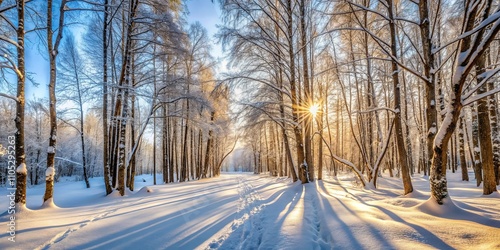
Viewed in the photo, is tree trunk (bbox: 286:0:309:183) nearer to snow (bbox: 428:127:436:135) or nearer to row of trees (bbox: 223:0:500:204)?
row of trees (bbox: 223:0:500:204)

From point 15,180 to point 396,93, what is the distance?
457 inches

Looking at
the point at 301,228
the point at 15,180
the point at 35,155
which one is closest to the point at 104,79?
the point at 15,180

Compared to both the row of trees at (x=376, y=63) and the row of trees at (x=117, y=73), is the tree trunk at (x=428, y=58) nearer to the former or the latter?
the row of trees at (x=376, y=63)

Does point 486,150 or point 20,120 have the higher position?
point 20,120

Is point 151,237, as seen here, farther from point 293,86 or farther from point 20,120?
point 293,86

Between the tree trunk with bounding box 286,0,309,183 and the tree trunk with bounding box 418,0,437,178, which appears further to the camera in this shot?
the tree trunk with bounding box 286,0,309,183

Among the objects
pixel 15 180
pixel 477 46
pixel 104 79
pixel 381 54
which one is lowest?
pixel 15 180

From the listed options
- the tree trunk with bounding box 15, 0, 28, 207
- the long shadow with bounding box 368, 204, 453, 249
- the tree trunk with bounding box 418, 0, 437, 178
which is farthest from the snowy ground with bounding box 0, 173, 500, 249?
the tree trunk with bounding box 418, 0, 437, 178

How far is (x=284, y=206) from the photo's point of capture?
6031 millimetres

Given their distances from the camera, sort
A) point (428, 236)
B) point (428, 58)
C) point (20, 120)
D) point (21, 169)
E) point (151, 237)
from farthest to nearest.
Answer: point (20, 120) → point (21, 169) → point (428, 58) → point (151, 237) → point (428, 236)

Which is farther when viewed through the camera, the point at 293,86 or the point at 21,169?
the point at 293,86

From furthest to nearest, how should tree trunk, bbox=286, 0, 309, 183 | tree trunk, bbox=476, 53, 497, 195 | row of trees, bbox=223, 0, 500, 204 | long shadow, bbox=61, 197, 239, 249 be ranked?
tree trunk, bbox=286, 0, 309, 183
tree trunk, bbox=476, 53, 497, 195
row of trees, bbox=223, 0, 500, 204
long shadow, bbox=61, 197, 239, 249

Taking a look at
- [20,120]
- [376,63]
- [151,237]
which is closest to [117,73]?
[20,120]

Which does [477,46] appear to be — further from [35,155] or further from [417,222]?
→ [35,155]
